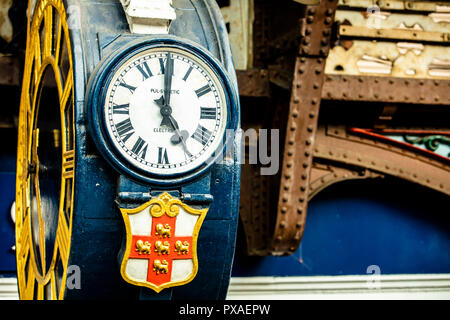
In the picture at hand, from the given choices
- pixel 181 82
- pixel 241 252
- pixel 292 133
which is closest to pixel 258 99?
pixel 292 133

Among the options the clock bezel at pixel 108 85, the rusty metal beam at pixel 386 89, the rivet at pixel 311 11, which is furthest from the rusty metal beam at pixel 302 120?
the clock bezel at pixel 108 85

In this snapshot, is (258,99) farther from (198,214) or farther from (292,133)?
(198,214)

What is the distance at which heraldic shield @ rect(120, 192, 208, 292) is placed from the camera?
2916 mm

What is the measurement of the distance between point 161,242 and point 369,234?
3088 millimetres

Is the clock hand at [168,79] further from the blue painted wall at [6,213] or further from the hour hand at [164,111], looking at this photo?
the blue painted wall at [6,213]

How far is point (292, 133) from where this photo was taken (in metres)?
4.41

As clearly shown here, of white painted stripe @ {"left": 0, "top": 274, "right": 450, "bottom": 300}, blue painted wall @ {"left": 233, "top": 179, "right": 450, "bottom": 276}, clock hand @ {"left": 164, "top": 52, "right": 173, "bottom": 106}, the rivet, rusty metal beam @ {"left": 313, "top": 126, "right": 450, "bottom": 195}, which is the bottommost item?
white painted stripe @ {"left": 0, "top": 274, "right": 450, "bottom": 300}

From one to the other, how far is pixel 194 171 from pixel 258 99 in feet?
6.17

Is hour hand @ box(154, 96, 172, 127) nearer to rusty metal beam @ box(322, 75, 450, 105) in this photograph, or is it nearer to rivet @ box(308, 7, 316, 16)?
rivet @ box(308, 7, 316, 16)

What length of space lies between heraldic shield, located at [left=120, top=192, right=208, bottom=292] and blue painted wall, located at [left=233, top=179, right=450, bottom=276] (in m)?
2.28

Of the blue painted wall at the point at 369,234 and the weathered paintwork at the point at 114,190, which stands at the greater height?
the weathered paintwork at the point at 114,190

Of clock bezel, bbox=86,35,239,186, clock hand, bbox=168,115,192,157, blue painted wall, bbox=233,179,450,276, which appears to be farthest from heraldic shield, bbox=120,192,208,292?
blue painted wall, bbox=233,179,450,276

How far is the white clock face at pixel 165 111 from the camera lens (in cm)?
292

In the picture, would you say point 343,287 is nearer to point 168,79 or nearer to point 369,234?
point 369,234
